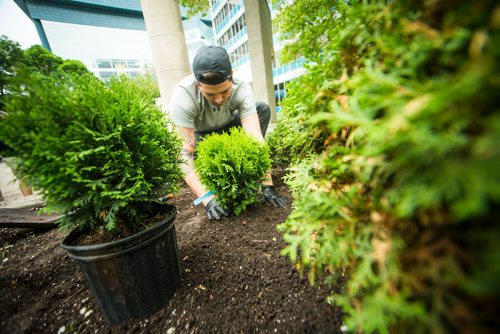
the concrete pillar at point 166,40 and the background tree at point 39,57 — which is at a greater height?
the background tree at point 39,57

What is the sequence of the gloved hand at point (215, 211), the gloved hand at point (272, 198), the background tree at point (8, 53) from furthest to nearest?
the background tree at point (8, 53), the gloved hand at point (272, 198), the gloved hand at point (215, 211)

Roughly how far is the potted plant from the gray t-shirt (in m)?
1.44

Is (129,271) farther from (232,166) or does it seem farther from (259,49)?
(259,49)

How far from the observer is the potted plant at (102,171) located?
48.5 inches

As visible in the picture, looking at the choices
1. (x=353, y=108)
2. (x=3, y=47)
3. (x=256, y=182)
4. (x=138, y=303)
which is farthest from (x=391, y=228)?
(x=3, y=47)

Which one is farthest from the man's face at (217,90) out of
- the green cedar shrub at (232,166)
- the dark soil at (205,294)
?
the dark soil at (205,294)

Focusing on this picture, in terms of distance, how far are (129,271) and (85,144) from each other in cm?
95

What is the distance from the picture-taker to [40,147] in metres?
1.20

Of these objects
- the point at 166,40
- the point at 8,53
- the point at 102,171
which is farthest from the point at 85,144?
the point at 8,53

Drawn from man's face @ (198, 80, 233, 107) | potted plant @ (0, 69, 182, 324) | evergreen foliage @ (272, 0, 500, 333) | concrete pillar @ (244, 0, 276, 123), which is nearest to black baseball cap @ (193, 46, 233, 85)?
man's face @ (198, 80, 233, 107)

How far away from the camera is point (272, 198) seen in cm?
317

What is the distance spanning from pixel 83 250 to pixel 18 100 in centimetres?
101

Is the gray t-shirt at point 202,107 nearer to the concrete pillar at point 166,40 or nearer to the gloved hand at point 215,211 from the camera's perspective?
the gloved hand at point 215,211

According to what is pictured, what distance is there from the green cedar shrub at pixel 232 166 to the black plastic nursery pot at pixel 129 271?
1.06 meters
